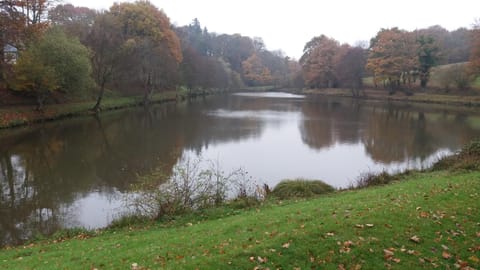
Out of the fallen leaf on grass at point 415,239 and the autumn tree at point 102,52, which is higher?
the autumn tree at point 102,52

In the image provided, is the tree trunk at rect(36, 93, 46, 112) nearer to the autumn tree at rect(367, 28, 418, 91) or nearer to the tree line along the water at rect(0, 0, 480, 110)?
the tree line along the water at rect(0, 0, 480, 110)

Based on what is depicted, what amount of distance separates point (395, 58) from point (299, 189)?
57963 millimetres

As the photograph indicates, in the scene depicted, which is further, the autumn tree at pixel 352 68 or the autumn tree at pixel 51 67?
the autumn tree at pixel 352 68

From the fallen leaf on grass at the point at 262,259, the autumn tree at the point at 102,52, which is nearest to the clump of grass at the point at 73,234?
the fallen leaf on grass at the point at 262,259

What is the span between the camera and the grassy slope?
5.95 m

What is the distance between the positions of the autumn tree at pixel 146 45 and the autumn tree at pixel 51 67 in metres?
13.6

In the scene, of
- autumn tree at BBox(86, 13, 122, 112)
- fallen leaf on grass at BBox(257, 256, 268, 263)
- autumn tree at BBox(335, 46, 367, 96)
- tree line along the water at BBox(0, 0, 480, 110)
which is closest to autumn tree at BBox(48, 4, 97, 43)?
tree line along the water at BBox(0, 0, 480, 110)

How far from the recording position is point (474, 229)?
7.08m

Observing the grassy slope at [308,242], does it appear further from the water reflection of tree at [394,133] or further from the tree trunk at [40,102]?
the tree trunk at [40,102]

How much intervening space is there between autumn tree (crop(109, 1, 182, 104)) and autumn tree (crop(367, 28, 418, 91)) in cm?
3549

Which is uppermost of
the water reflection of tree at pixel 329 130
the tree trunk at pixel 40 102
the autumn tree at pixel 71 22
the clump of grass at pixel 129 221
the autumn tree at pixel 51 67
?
the autumn tree at pixel 71 22

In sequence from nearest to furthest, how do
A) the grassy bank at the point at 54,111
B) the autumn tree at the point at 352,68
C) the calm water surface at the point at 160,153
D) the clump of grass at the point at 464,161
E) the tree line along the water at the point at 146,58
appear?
1. the calm water surface at the point at 160,153
2. the clump of grass at the point at 464,161
3. the grassy bank at the point at 54,111
4. the tree line along the water at the point at 146,58
5. the autumn tree at the point at 352,68

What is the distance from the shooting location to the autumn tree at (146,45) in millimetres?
49347

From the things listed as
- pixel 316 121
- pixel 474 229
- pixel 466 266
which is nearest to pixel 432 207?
pixel 474 229
